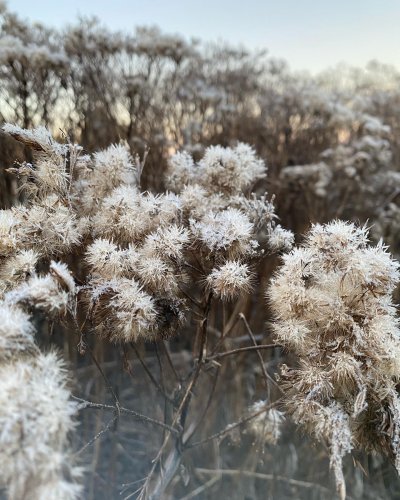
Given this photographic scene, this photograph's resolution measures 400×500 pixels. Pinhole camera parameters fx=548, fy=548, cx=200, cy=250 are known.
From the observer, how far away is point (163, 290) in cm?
119

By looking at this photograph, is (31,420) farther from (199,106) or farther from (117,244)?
(199,106)

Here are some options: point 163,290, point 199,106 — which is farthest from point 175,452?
point 199,106

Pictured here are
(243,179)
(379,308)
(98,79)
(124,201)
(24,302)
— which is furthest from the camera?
(98,79)

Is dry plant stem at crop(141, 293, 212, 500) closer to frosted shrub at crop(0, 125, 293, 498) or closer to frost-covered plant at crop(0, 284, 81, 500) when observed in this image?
frosted shrub at crop(0, 125, 293, 498)

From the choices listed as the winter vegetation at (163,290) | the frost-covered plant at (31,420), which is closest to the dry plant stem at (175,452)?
the winter vegetation at (163,290)

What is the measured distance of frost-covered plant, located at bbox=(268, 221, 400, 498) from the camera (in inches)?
42.2

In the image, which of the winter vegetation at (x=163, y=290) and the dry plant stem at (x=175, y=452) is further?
the dry plant stem at (x=175, y=452)

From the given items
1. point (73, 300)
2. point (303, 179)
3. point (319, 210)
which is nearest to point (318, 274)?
point (73, 300)

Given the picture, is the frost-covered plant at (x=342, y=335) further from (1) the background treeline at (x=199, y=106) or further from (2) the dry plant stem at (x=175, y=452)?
(1) the background treeline at (x=199, y=106)

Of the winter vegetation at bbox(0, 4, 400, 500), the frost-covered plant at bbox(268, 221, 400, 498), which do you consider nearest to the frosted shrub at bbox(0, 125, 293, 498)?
the winter vegetation at bbox(0, 4, 400, 500)

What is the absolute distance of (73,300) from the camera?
1083 mm

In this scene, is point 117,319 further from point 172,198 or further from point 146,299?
point 172,198

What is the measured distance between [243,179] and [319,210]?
1483 millimetres

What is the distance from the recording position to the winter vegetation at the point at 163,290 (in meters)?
1.03
